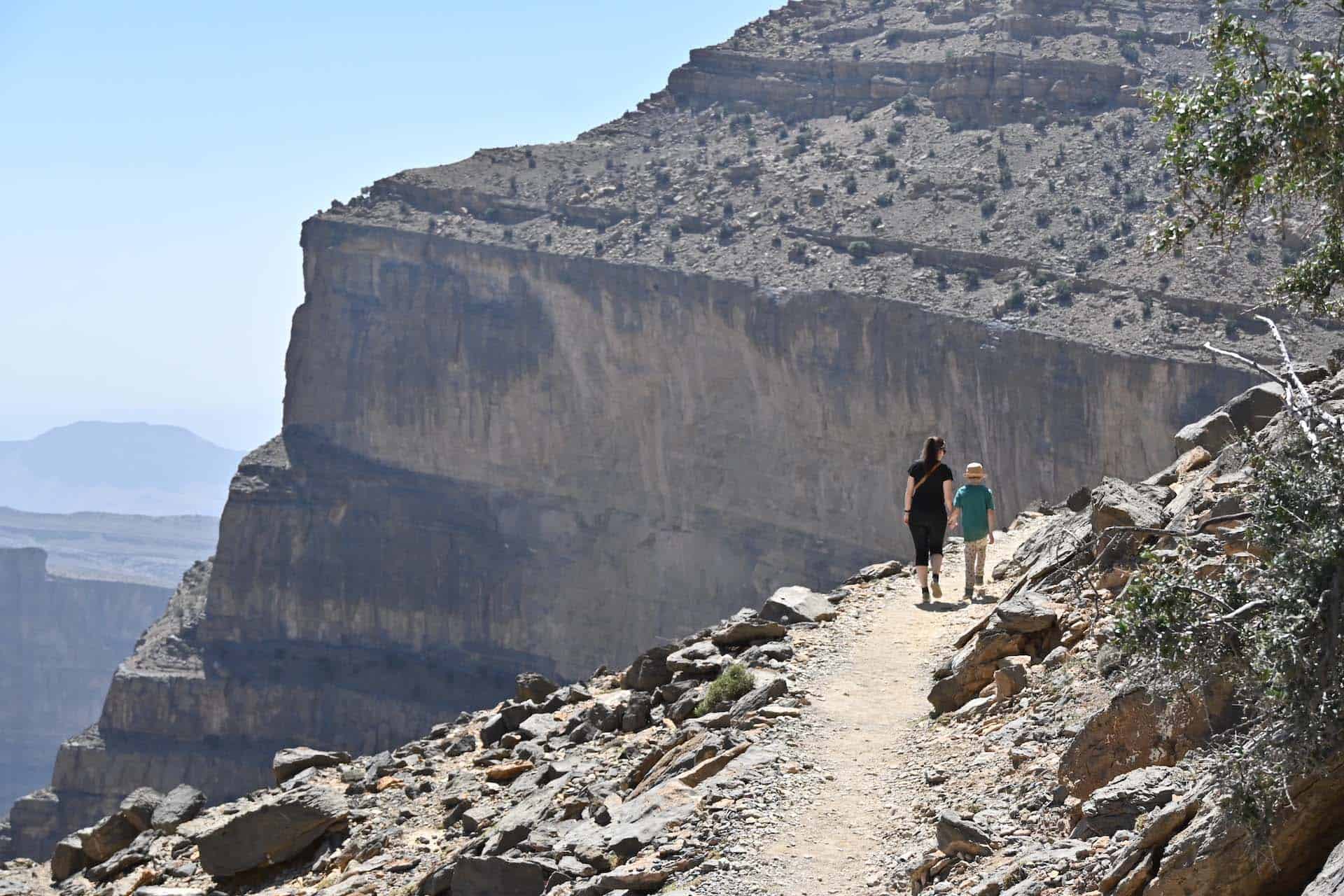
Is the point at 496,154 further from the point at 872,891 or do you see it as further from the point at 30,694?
the point at 30,694

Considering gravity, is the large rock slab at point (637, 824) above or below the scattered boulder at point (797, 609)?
below

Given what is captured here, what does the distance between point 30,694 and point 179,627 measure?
9714 cm

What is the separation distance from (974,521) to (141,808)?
1115 cm

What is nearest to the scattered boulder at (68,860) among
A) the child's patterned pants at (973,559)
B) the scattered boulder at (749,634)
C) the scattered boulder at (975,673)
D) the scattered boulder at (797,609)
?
the scattered boulder at (749,634)

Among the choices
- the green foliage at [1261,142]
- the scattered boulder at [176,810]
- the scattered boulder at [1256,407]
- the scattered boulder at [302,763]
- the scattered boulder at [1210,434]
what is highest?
the green foliage at [1261,142]

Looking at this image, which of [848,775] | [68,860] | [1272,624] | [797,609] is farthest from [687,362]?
[1272,624]

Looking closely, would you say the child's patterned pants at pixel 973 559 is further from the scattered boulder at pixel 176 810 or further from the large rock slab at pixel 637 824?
the scattered boulder at pixel 176 810

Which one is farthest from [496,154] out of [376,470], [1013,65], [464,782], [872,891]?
[872,891]

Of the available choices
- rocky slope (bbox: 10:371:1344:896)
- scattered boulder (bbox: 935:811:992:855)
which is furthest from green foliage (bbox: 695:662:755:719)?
scattered boulder (bbox: 935:811:992:855)

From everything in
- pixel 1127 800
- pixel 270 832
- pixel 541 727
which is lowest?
pixel 270 832

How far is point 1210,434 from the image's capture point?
719 inches

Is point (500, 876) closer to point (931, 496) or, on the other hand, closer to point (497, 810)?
point (497, 810)

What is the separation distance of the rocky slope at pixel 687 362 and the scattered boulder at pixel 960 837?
146 ft

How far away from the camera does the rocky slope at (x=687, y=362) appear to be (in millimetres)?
59875
